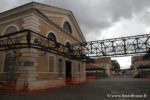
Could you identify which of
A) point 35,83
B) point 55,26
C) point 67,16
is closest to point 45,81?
point 35,83

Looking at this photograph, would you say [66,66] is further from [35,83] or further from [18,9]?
[18,9]

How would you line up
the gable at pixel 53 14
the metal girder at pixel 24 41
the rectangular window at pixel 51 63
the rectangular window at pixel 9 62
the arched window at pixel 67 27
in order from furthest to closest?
the arched window at pixel 67 27 → the rectangular window at pixel 51 63 → the gable at pixel 53 14 → the rectangular window at pixel 9 62 → the metal girder at pixel 24 41

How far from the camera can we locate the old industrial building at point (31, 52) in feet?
45.3

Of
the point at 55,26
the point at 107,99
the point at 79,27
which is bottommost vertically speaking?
the point at 107,99

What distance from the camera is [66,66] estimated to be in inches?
830

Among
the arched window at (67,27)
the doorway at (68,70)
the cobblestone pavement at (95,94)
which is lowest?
the cobblestone pavement at (95,94)

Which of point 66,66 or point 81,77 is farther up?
point 66,66

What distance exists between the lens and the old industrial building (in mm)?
13805

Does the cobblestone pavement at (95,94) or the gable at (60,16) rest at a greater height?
the gable at (60,16)

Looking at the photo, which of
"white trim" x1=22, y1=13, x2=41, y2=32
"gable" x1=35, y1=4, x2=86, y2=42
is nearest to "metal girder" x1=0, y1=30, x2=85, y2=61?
"white trim" x1=22, y1=13, x2=41, y2=32

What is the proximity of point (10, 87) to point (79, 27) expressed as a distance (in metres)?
14.9

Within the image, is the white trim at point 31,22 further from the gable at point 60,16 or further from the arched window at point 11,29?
the arched window at point 11,29

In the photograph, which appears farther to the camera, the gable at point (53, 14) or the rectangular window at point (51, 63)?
the rectangular window at point (51, 63)

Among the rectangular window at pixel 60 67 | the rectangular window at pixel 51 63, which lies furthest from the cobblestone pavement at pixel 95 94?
the rectangular window at pixel 60 67
